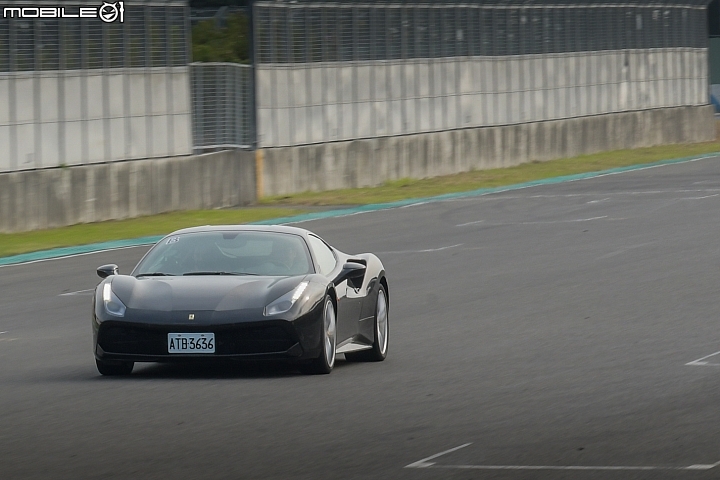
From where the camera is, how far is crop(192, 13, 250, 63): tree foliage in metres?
38.0

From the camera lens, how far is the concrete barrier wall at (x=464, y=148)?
37875 mm

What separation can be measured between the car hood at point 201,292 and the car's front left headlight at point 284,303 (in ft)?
0.13

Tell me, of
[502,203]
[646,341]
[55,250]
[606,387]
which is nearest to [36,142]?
[55,250]

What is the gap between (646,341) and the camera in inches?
538

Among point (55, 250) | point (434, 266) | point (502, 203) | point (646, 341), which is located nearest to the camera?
point (646, 341)

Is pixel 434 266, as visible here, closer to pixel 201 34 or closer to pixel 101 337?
pixel 101 337

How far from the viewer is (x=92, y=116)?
31.1 metres

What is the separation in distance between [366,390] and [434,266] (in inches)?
410

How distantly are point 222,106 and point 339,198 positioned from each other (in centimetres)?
334

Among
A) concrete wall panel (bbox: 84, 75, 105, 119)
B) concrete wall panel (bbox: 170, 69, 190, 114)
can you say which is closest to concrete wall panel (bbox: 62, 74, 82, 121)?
concrete wall panel (bbox: 84, 75, 105, 119)

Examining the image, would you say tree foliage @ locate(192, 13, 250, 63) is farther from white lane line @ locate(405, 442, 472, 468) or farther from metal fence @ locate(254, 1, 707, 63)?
white lane line @ locate(405, 442, 472, 468)

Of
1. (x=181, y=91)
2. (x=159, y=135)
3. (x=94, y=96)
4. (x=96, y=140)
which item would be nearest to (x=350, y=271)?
(x=96, y=140)

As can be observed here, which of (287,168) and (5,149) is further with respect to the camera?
(287,168)

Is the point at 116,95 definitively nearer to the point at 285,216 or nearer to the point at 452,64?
the point at 285,216
